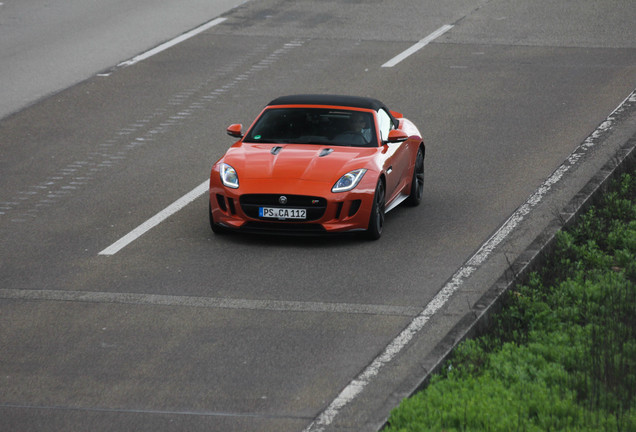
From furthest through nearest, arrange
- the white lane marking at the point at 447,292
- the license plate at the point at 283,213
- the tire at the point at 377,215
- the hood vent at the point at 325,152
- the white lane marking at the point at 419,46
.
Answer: the white lane marking at the point at 419,46, the hood vent at the point at 325,152, the tire at the point at 377,215, the license plate at the point at 283,213, the white lane marking at the point at 447,292

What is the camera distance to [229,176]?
41.9 feet

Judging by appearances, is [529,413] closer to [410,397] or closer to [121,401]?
A: [410,397]

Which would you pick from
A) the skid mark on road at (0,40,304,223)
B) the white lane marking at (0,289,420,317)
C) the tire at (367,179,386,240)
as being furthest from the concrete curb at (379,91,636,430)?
the skid mark on road at (0,40,304,223)

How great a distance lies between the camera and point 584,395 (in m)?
7.89

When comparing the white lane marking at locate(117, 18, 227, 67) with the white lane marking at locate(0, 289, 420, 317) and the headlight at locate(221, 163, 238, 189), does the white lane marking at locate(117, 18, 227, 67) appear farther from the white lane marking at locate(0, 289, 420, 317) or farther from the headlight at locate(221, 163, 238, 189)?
the white lane marking at locate(0, 289, 420, 317)

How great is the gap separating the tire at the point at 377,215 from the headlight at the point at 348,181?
231 millimetres

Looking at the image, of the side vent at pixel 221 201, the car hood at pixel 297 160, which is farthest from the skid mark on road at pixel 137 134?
the car hood at pixel 297 160

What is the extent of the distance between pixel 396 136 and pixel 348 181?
1044mm

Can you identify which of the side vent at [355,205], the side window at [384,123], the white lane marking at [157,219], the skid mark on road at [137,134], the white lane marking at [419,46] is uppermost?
the side window at [384,123]

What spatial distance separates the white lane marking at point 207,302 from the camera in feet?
34.0

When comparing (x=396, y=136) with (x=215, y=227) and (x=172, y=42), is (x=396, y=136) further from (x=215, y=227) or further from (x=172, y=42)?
(x=172, y=42)

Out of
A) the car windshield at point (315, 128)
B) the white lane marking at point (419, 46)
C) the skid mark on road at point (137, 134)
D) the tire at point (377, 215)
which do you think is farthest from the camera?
the white lane marking at point (419, 46)

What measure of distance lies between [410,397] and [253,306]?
284 cm

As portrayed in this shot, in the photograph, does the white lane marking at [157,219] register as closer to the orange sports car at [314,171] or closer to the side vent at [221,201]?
the orange sports car at [314,171]
